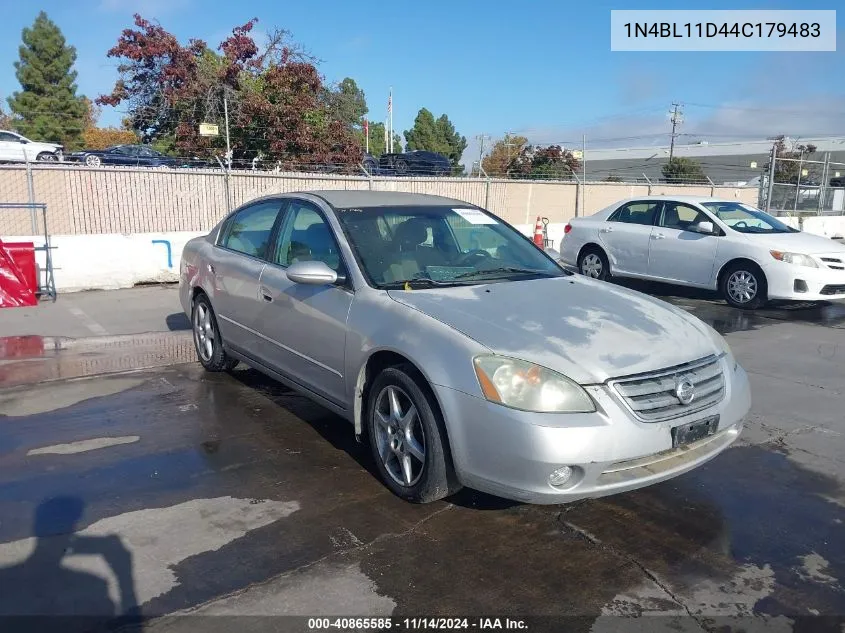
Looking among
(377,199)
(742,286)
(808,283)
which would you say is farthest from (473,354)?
(742,286)

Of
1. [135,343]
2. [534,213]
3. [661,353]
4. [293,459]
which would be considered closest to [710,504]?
[661,353]

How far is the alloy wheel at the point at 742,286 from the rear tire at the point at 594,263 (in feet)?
7.09

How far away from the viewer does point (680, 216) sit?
10.5 metres

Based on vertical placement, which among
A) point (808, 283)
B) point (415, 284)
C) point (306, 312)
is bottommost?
point (808, 283)

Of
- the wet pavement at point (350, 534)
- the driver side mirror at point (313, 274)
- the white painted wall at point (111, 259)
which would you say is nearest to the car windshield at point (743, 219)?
the wet pavement at point (350, 534)

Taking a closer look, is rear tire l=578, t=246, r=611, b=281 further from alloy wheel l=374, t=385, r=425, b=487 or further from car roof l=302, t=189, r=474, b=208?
alloy wheel l=374, t=385, r=425, b=487

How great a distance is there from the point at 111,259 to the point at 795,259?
9791 mm

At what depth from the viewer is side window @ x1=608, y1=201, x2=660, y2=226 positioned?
10867 mm

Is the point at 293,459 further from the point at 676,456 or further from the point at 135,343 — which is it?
the point at 135,343

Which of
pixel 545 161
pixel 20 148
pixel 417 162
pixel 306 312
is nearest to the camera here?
pixel 306 312

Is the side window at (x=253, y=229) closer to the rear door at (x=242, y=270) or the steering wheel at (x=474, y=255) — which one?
the rear door at (x=242, y=270)

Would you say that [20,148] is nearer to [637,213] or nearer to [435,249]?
[637,213]

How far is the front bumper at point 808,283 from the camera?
904cm

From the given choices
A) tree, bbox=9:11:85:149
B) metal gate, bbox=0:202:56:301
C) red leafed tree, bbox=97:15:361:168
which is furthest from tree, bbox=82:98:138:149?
metal gate, bbox=0:202:56:301
